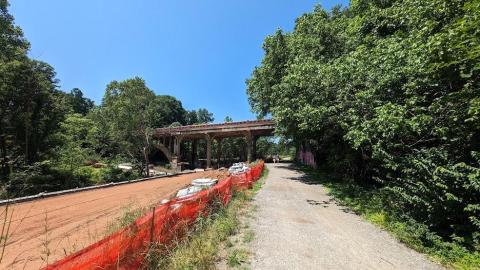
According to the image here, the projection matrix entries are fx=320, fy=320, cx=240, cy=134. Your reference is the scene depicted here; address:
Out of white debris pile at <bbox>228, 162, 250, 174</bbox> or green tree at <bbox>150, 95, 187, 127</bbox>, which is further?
green tree at <bbox>150, 95, 187, 127</bbox>

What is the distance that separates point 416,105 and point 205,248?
28.2ft

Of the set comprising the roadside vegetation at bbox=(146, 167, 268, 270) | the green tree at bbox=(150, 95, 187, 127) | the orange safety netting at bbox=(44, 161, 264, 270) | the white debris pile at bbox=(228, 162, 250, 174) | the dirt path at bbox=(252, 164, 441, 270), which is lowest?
the dirt path at bbox=(252, 164, 441, 270)

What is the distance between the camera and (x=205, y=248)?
6.12 metres

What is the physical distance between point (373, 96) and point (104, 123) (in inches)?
1344

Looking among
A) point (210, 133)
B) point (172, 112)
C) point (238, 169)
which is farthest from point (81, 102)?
point (238, 169)

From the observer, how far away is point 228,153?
76125 mm

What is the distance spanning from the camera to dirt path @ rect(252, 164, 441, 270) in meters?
6.37

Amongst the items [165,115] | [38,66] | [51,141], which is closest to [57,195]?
[51,141]

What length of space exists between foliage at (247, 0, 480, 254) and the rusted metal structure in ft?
86.1

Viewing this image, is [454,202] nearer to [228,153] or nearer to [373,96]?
[373,96]

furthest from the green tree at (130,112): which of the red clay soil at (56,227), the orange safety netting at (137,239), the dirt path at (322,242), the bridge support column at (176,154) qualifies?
the orange safety netting at (137,239)

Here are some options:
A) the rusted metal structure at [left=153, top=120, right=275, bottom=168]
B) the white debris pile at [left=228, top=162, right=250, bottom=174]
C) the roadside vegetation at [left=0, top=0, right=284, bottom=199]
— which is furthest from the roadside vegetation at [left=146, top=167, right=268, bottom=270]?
the rusted metal structure at [left=153, top=120, right=275, bottom=168]

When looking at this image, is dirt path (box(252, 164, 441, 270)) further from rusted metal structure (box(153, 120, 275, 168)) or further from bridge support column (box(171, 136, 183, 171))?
bridge support column (box(171, 136, 183, 171))

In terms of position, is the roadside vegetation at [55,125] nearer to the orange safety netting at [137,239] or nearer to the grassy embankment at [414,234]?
the orange safety netting at [137,239]
